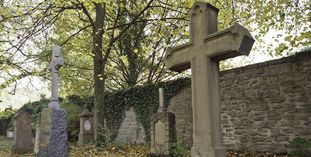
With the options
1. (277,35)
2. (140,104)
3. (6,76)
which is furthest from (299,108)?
(6,76)

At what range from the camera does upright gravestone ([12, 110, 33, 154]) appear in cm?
1107

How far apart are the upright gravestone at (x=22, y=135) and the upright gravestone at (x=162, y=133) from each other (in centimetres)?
510

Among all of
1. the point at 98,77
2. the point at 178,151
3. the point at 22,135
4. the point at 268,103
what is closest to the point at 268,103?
the point at 268,103

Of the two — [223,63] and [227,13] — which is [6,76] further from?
[223,63]

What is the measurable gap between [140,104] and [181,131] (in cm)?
296

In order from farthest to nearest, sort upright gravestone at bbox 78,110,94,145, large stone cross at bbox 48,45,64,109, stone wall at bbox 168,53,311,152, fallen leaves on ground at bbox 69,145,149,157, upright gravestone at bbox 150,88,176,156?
upright gravestone at bbox 78,110,94,145, fallen leaves on ground at bbox 69,145,149,157, upright gravestone at bbox 150,88,176,156, stone wall at bbox 168,53,311,152, large stone cross at bbox 48,45,64,109

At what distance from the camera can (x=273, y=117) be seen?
352 inches

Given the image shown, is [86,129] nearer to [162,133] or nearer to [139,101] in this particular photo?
[139,101]

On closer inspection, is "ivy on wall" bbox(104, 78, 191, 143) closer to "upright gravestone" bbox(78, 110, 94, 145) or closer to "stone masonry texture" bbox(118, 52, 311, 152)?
"upright gravestone" bbox(78, 110, 94, 145)

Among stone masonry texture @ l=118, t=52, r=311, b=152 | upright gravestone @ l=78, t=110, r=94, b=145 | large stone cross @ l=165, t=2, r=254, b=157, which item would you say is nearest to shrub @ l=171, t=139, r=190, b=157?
stone masonry texture @ l=118, t=52, r=311, b=152

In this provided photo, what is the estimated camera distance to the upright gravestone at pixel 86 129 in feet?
41.8

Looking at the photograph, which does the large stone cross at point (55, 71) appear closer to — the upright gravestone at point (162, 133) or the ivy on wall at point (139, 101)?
the upright gravestone at point (162, 133)

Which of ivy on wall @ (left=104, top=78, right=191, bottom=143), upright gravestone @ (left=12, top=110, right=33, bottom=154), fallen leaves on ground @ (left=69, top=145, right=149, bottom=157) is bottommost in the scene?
fallen leaves on ground @ (left=69, top=145, right=149, bottom=157)

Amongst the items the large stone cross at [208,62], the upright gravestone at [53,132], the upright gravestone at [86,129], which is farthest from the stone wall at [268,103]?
the upright gravestone at [86,129]
